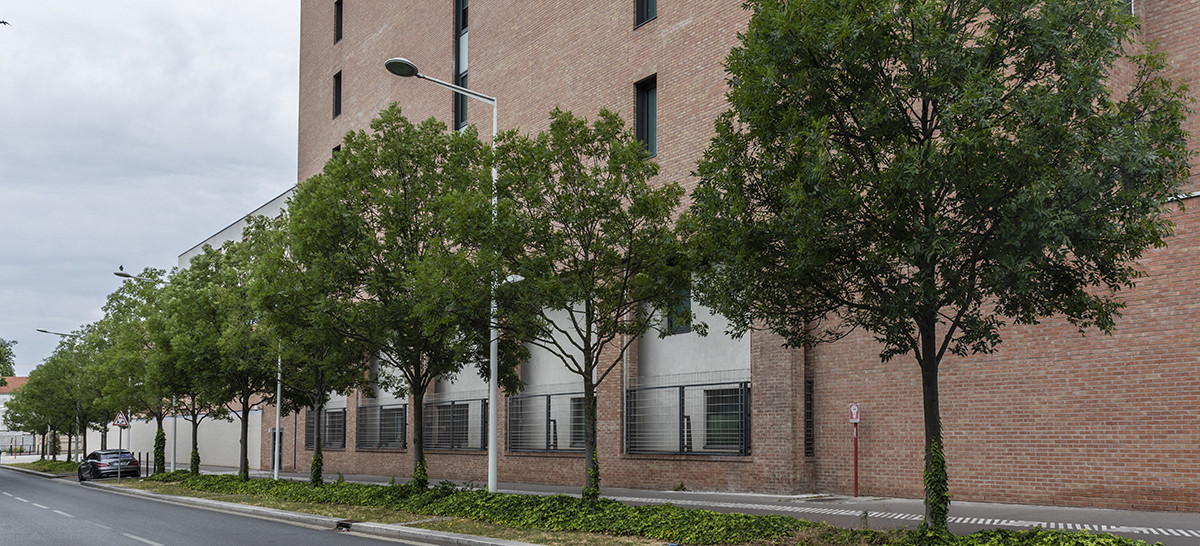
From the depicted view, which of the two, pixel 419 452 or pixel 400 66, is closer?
pixel 400 66

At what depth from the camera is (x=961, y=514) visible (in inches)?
628

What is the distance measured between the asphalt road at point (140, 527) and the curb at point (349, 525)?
0.34 m

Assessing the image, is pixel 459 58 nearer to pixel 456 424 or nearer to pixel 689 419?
pixel 456 424

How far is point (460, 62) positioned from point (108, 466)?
23901 millimetres

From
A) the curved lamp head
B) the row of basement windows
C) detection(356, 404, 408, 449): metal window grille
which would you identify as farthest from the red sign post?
detection(356, 404, 408, 449): metal window grille

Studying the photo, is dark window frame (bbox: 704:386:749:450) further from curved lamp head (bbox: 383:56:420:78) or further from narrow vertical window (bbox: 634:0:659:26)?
curved lamp head (bbox: 383:56:420:78)

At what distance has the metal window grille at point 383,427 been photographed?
37625mm

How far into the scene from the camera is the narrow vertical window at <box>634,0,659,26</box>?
27297 millimetres

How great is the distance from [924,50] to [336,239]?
44.1ft

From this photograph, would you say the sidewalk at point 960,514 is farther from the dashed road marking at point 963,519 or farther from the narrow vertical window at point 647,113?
the narrow vertical window at point 647,113

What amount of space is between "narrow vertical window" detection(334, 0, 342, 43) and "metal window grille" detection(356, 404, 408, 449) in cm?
1780

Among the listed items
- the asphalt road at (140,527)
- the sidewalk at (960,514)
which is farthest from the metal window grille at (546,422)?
the asphalt road at (140,527)

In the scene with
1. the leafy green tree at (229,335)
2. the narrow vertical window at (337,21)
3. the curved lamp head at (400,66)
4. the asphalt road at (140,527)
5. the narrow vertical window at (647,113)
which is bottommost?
the asphalt road at (140,527)

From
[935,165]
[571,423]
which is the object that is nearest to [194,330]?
[571,423]
